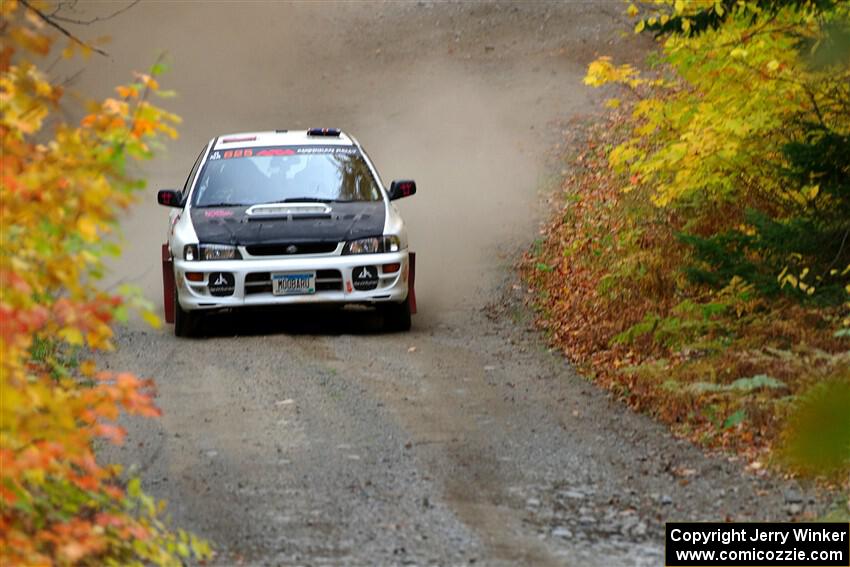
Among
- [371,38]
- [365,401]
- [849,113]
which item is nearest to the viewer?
[365,401]

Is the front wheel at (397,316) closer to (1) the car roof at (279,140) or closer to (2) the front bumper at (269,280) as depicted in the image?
(2) the front bumper at (269,280)

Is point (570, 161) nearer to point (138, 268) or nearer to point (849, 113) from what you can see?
point (138, 268)

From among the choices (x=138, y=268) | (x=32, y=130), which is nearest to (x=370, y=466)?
(x=32, y=130)

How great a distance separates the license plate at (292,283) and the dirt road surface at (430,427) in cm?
47

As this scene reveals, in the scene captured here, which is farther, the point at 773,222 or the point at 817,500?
the point at 773,222

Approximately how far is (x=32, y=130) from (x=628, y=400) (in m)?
5.86

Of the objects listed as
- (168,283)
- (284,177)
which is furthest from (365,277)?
(168,283)

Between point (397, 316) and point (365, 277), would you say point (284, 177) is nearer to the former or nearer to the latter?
point (365, 277)

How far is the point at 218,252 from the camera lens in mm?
12219

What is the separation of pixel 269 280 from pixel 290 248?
365 millimetres

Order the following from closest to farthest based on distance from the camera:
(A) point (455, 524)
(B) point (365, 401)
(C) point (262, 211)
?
(A) point (455, 524) < (B) point (365, 401) < (C) point (262, 211)

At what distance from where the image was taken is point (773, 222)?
10242 mm

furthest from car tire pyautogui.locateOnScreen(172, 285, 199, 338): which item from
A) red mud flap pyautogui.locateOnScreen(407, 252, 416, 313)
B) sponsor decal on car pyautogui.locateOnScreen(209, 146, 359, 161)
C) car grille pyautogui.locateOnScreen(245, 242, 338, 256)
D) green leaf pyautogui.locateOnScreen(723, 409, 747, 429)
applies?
green leaf pyautogui.locateOnScreen(723, 409, 747, 429)

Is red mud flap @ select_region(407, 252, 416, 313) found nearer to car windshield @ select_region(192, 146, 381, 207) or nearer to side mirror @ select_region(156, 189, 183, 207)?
car windshield @ select_region(192, 146, 381, 207)
